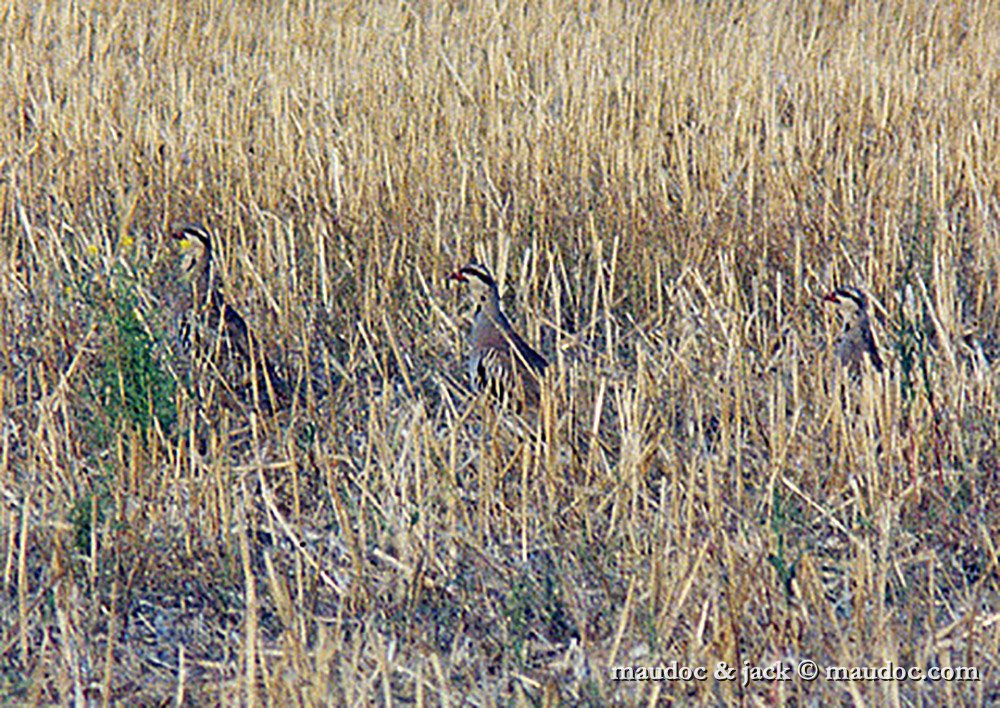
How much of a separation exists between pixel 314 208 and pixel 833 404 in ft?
8.94

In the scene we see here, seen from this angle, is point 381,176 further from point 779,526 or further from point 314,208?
point 779,526

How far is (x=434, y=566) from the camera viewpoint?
3902 millimetres

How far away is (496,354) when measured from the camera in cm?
496

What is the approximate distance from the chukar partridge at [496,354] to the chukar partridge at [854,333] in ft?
3.61

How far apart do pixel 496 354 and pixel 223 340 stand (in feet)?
3.29

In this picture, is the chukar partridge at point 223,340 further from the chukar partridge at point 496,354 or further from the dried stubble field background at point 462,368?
the chukar partridge at point 496,354

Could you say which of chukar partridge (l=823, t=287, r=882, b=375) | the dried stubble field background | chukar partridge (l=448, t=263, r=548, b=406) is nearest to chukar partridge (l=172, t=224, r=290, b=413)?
the dried stubble field background

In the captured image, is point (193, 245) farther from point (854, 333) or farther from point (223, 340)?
point (854, 333)

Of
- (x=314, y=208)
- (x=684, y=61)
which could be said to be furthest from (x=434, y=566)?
(x=684, y=61)

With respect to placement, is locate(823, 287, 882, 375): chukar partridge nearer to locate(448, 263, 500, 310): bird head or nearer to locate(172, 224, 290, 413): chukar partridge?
locate(448, 263, 500, 310): bird head

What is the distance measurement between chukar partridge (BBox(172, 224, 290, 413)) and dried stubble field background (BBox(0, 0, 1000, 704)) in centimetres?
17

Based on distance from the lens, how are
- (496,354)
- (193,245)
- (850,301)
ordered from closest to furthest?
(496,354) < (850,301) < (193,245)

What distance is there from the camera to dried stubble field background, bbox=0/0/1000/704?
139 inches

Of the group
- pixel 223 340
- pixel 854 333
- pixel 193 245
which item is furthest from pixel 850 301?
pixel 193 245
